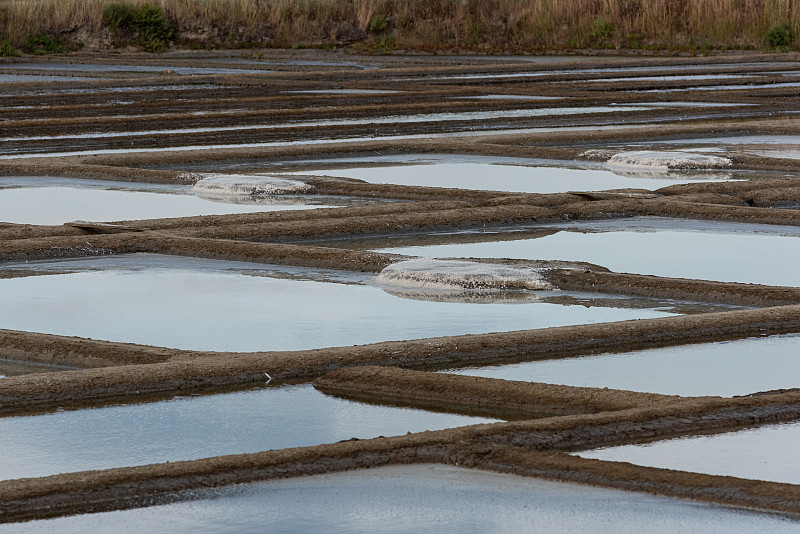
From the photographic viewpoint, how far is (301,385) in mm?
3246

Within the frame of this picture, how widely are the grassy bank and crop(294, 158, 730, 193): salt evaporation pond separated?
13.9 m

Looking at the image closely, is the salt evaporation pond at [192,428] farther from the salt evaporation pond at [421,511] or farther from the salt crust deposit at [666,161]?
the salt crust deposit at [666,161]

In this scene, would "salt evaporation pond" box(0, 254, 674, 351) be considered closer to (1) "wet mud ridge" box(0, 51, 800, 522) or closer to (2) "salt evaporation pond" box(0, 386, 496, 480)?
(1) "wet mud ridge" box(0, 51, 800, 522)

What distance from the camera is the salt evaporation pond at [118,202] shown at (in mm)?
6309

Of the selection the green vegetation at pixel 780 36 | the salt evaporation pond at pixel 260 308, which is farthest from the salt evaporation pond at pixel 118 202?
Answer: the green vegetation at pixel 780 36

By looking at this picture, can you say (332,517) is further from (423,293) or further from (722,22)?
(722,22)

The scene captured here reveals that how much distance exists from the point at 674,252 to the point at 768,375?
1.88m

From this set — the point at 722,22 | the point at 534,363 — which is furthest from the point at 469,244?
the point at 722,22

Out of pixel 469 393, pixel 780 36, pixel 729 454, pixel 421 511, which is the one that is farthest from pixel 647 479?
pixel 780 36

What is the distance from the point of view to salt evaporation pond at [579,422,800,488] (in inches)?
102

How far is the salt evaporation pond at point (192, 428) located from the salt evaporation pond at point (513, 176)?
396 cm

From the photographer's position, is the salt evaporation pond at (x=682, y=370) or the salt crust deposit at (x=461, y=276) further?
the salt crust deposit at (x=461, y=276)

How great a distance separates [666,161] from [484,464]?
5536 millimetres

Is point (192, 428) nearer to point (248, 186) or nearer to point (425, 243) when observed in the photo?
point (425, 243)
